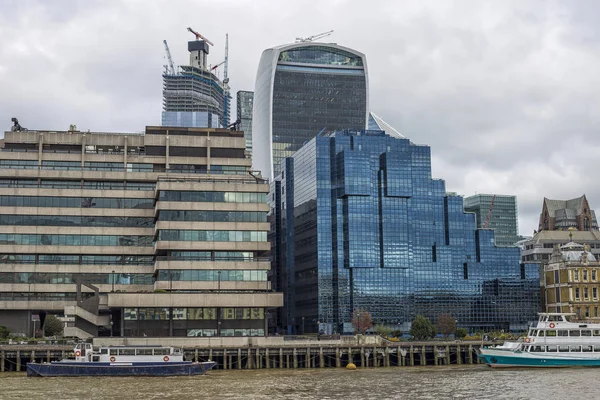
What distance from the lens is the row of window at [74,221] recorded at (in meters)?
139

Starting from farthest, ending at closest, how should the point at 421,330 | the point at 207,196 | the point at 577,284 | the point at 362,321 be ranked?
the point at 577,284, the point at 362,321, the point at 421,330, the point at 207,196

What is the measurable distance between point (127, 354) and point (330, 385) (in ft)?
93.3

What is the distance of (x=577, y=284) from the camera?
596ft

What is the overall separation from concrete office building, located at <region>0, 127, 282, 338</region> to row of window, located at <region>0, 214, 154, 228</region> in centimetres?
17

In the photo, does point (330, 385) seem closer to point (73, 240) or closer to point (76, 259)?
point (76, 259)

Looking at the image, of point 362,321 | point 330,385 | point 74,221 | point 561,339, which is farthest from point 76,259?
point 561,339

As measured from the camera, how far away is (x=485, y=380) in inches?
3649

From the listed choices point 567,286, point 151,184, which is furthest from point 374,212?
point 151,184

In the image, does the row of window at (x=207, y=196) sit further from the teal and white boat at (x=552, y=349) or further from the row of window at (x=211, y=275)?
the teal and white boat at (x=552, y=349)

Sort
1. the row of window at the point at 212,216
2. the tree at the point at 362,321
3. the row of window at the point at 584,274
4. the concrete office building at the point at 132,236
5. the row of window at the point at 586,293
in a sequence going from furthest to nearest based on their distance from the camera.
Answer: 1. the row of window at the point at 584,274
2. the row of window at the point at 586,293
3. the tree at the point at 362,321
4. the row of window at the point at 212,216
5. the concrete office building at the point at 132,236

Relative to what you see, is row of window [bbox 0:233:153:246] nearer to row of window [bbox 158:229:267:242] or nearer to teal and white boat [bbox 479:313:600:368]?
row of window [bbox 158:229:267:242]

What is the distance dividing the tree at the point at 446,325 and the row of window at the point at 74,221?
75877 mm

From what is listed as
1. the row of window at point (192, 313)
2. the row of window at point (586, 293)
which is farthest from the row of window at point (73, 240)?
the row of window at point (586, 293)

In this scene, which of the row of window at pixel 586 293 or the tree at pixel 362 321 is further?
the row of window at pixel 586 293
